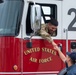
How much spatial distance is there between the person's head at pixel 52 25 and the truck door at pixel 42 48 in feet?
0.30

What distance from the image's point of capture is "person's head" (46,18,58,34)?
6524 mm

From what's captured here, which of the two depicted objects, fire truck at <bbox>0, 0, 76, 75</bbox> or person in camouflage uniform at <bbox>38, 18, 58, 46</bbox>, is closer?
fire truck at <bbox>0, 0, 76, 75</bbox>

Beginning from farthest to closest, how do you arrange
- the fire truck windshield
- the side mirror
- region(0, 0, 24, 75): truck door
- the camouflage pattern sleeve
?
the camouflage pattern sleeve → the fire truck windshield → region(0, 0, 24, 75): truck door → the side mirror

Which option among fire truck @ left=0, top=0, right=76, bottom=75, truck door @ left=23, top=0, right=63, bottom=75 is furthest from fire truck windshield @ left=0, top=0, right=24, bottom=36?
truck door @ left=23, top=0, right=63, bottom=75

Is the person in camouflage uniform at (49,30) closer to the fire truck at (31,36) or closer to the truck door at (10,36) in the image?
the fire truck at (31,36)

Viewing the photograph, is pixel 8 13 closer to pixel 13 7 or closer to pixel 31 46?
pixel 13 7

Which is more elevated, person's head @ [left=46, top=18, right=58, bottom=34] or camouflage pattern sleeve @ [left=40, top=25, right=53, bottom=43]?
person's head @ [left=46, top=18, right=58, bottom=34]

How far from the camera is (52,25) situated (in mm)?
6598

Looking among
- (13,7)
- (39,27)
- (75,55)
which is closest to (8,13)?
(13,7)

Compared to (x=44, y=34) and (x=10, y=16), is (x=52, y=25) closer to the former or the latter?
(x=44, y=34)

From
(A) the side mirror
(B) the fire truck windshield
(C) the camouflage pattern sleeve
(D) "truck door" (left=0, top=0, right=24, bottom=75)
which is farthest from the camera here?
(C) the camouflage pattern sleeve

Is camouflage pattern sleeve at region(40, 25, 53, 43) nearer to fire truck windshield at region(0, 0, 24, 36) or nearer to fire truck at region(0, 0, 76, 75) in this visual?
fire truck at region(0, 0, 76, 75)

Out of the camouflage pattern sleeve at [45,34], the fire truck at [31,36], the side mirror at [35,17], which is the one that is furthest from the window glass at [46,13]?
the side mirror at [35,17]

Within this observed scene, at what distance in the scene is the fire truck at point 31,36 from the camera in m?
6.32
